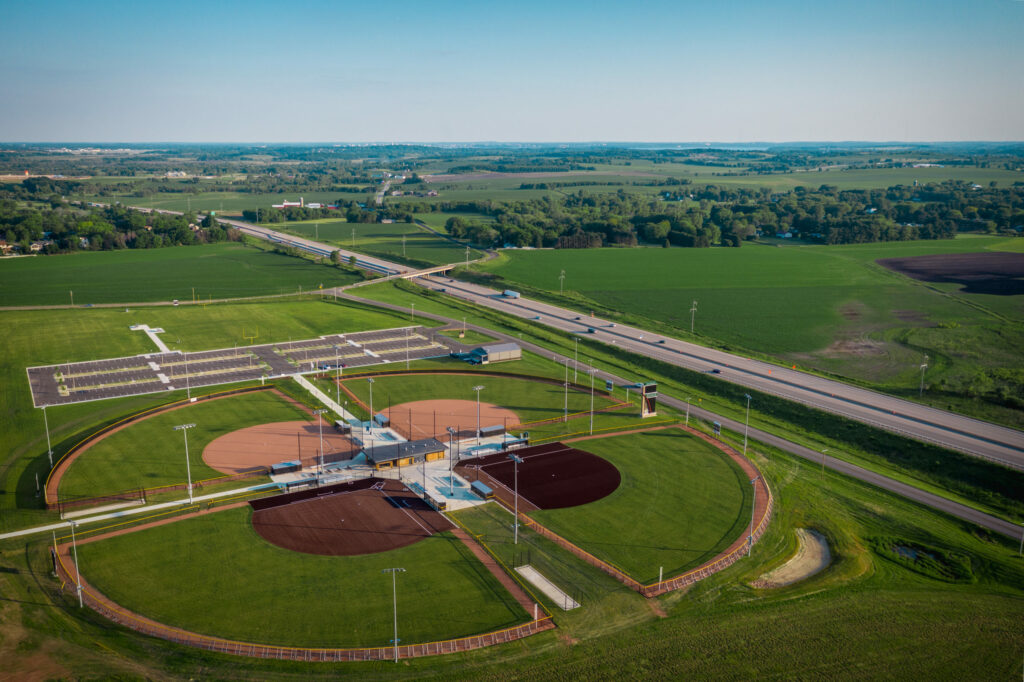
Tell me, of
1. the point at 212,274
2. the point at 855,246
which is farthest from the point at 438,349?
the point at 855,246

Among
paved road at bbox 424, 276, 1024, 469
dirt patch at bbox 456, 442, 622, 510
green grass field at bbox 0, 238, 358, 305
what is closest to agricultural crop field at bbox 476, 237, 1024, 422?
paved road at bbox 424, 276, 1024, 469

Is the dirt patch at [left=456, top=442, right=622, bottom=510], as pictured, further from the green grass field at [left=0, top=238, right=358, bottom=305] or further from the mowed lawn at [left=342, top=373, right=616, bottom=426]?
the green grass field at [left=0, top=238, right=358, bottom=305]

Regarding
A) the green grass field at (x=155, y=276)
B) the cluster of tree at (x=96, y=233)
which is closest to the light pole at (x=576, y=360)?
the green grass field at (x=155, y=276)

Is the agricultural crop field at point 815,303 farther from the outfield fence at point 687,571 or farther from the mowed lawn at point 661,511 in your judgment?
the outfield fence at point 687,571

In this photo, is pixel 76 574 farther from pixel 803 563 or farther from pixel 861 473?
pixel 861 473

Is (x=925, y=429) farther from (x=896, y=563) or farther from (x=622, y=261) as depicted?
(x=622, y=261)
